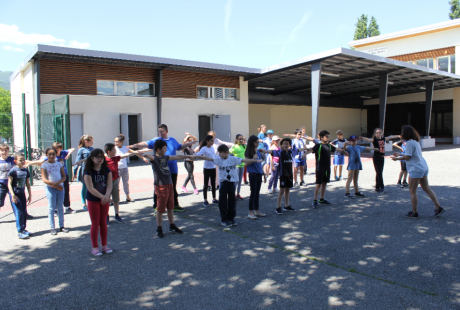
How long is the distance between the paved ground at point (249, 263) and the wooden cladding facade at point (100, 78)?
927 cm

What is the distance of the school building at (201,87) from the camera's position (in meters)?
14.9

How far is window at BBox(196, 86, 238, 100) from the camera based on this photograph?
19500mm

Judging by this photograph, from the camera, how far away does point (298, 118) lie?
105 feet

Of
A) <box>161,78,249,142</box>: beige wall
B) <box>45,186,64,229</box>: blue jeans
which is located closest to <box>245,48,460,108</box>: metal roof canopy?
<box>161,78,249,142</box>: beige wall

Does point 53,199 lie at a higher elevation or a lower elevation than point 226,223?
higher

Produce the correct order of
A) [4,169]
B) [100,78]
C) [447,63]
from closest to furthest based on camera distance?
[4,169] < [100,78] < [447,63]

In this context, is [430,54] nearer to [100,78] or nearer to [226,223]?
[100,78]

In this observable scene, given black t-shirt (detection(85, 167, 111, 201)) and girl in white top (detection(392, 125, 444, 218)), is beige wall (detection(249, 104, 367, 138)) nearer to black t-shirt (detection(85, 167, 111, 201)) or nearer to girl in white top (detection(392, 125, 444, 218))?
girl in white top (detection(392, 125, 444, 218))

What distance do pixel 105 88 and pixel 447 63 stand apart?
29.4 metres

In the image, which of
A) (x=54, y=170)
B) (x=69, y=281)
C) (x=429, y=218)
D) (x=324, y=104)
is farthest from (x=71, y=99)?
(x=324, y=104)

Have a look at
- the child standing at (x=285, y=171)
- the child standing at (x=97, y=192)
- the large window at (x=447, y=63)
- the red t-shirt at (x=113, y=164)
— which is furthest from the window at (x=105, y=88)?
the large window at (x=447, y=63)

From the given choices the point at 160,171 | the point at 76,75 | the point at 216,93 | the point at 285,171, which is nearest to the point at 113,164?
the point at 160,171

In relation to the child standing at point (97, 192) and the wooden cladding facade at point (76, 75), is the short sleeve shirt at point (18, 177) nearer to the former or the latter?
the child standing at point (97, 192)

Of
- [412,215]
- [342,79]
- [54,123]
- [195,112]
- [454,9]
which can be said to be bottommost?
[412,215]
